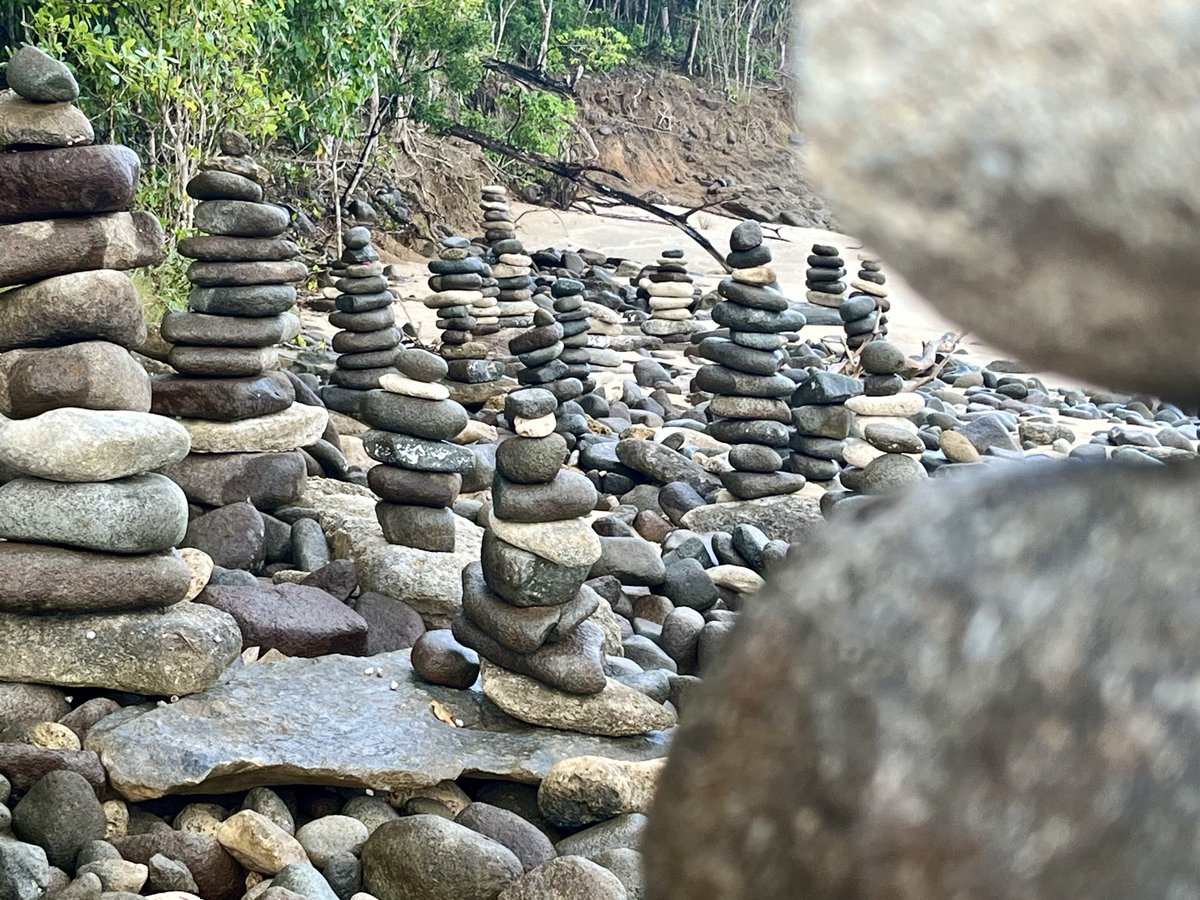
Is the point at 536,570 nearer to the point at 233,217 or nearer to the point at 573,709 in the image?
the point at 573,709

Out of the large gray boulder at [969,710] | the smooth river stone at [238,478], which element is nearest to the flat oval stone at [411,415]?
the smooth river stone at [238,478]

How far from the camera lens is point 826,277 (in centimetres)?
1522

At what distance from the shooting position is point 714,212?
83.8 feet

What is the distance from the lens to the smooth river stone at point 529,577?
14.3 feet

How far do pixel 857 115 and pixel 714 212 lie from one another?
25028 mm

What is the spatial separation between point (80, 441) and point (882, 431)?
4.34 m

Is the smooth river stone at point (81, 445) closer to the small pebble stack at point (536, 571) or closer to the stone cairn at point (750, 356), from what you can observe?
the small pebble stack at point (536, 571)

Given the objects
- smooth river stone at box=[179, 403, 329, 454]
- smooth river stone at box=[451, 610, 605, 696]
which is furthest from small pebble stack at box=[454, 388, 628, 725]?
smooth river stone at box=[179, 403, 329, 454]

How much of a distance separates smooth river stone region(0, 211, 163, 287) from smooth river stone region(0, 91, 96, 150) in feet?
0.98

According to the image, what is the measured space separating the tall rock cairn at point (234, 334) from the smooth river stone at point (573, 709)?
2727mm

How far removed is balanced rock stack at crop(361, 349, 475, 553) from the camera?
19.4 ft

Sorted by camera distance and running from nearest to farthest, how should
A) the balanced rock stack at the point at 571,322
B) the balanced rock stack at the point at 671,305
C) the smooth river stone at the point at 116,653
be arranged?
the smooth river stone at the point at 116,653
the balanced rock stack at the point at 571,322
the balanced rock stack at the point at 671,305

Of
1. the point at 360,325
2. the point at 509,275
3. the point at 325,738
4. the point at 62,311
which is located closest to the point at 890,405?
the point at 360,325

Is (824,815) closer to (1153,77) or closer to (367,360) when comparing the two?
(1153,77)
